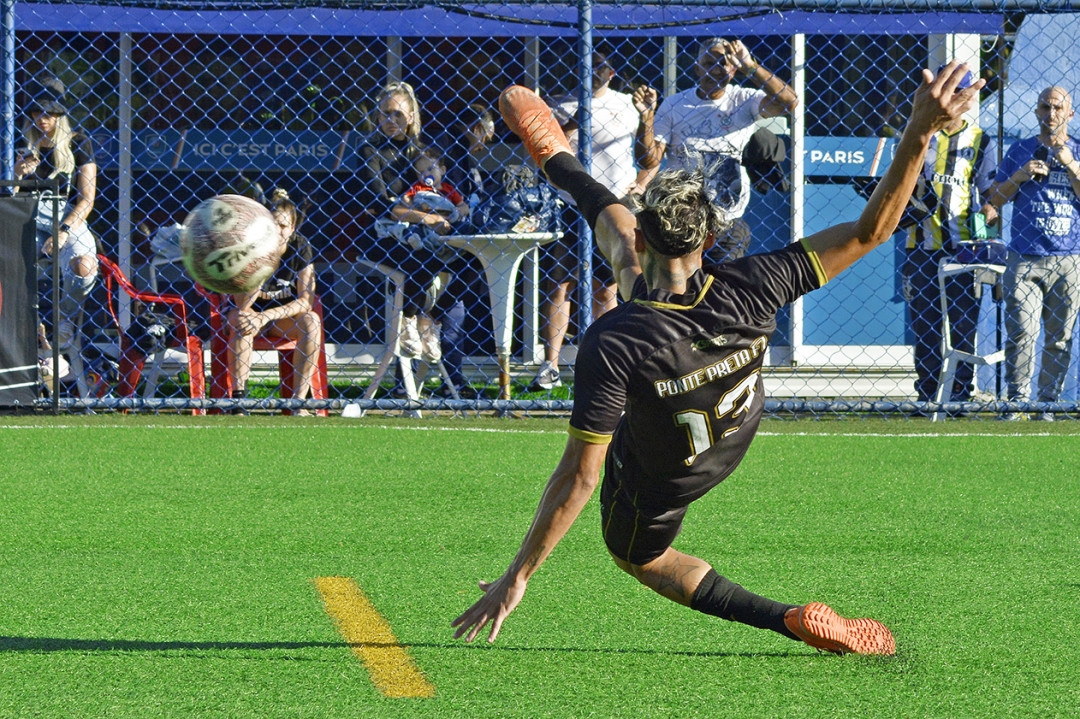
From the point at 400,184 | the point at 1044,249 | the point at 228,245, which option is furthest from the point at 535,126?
the point at 1044,249

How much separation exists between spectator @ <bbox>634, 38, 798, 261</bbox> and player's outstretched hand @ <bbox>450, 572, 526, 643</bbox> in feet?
17.5

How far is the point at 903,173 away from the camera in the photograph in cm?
353

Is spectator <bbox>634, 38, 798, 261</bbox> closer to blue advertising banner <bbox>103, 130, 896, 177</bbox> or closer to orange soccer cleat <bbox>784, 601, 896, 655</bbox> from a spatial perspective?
blue advertising banner <bbox>103, 130, 896, 177</bbox>

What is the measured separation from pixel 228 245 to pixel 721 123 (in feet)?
16.4

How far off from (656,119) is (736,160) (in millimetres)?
690

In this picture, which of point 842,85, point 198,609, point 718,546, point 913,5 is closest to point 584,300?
point 913,5

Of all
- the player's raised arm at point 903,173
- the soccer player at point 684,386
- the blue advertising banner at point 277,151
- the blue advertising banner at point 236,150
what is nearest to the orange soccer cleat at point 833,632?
the soccer player at point 684,386

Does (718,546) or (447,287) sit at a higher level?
(447,287)

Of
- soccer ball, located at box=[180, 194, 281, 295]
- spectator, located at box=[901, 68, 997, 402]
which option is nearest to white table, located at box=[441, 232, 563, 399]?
spectator, located at box=[901, 68, 997, 402]

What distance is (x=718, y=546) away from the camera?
5.28 meters

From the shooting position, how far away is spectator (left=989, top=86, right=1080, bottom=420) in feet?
28.9

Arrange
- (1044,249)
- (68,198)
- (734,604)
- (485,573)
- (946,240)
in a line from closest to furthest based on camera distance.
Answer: (734,604) < (485,573) < (68,198) < (1044,249) < (946,240)

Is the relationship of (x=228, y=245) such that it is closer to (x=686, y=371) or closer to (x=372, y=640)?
(x=372, y=640)

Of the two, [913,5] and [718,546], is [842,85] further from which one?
[718,546]
